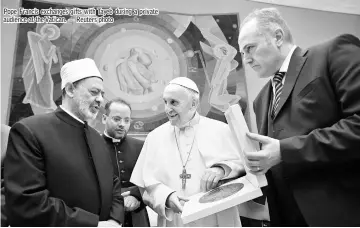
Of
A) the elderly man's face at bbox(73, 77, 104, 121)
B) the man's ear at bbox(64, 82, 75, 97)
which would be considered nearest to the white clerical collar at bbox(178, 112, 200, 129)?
the elderly man's face at bbox(73, 77, 104, 121)

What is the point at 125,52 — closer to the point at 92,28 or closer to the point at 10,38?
the point at 92,28

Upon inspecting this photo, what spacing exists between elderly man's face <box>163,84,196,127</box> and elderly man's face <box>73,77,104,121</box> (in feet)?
2.02

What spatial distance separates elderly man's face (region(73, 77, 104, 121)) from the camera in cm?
275

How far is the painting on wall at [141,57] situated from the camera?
17.7ft

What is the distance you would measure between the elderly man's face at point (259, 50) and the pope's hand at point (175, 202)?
1.05 meters

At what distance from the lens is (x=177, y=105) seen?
3.13m

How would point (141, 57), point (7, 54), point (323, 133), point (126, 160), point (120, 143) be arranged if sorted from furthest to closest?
point (141, 57), point (7, 54), point (120, 143), point (126, 160), point (323, 133)

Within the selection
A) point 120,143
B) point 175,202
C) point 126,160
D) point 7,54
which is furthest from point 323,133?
point 7,54

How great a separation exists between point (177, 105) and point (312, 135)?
1.43 metres

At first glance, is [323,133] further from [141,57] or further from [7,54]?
[7,54]

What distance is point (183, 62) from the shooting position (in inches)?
233

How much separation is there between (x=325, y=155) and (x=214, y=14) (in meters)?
4.57

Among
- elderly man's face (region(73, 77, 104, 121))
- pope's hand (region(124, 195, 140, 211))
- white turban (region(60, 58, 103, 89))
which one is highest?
white turban (region(60, 58, 103, 89))

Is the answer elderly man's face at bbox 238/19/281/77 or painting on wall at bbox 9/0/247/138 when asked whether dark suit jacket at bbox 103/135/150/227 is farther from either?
elderly man's face at bbox 238/19/281/77
